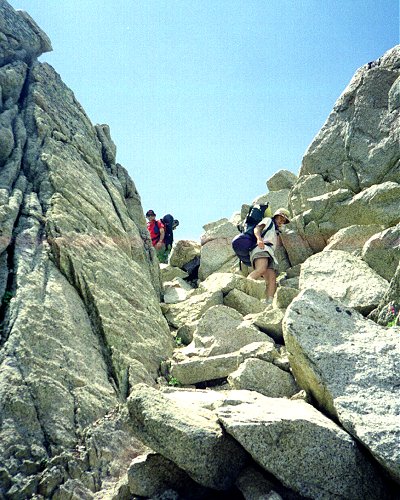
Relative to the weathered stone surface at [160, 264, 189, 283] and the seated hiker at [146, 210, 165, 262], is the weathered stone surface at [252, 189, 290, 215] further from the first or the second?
the weathered stone surface at [160, 264, 189, 283]

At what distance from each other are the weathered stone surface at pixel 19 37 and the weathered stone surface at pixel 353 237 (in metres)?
18.9

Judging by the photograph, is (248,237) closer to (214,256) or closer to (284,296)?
(284,296)

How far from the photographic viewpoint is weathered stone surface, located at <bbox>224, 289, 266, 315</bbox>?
1728 centimetres

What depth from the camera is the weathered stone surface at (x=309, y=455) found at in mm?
6520

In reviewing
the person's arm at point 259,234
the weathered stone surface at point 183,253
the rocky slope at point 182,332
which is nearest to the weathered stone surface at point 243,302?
the rocky slope at point 182,332

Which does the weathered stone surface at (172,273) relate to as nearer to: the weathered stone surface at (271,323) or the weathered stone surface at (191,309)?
the weathered stone surface at (191,309)

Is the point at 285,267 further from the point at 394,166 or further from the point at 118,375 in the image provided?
the point at 118,375

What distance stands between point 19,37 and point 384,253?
22.6 meters

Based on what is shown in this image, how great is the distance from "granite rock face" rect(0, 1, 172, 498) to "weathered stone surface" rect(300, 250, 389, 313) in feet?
19.2

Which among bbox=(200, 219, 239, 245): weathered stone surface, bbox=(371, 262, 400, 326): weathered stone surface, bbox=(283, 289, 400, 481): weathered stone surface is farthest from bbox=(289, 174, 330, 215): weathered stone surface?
bbox=(283, 289, 400, 481): weathered stone surface

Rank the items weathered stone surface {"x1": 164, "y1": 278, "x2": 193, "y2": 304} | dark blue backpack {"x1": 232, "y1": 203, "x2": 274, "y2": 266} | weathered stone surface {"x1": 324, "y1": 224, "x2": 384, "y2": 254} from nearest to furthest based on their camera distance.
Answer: dark blue backpack {"x1": 232, "y1": 203, "x2": 274, "y2": 266}, weathered stone surface {"x1": 324, "y1": 224, "x2": 384, "y2": 254}, weathered stone surface {"x1": 164, "y1": 278, "x2": 193, "y2": 304}

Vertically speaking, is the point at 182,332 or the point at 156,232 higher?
the point at 156,232

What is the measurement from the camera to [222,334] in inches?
547

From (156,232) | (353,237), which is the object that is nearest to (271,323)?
(353,237)
